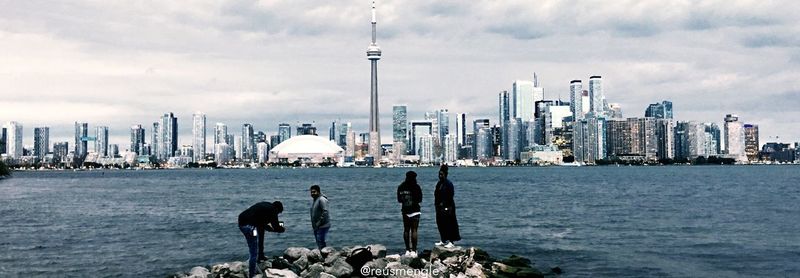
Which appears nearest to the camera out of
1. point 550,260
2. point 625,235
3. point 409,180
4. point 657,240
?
point 409,180

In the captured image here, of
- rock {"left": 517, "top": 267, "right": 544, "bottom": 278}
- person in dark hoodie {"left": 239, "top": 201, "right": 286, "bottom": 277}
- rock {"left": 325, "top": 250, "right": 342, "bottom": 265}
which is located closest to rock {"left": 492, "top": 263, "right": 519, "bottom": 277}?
rock {"left": 517, "top": 267, "right": 544, "bottom": 278}

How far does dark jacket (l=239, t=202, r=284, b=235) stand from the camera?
54.3 ft

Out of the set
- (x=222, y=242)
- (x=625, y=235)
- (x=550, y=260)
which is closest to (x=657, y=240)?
(x=625, y=235)

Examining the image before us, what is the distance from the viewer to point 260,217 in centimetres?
1662

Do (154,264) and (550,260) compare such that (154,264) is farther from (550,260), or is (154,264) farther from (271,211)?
(550,260)

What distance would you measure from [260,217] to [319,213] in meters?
2.89

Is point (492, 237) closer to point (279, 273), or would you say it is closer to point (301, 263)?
point (301, 263)

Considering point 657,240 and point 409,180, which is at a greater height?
point 409,180

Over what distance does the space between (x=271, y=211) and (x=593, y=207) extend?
37829mm

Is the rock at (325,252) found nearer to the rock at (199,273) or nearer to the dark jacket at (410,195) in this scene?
the dark jacket at (410,195)

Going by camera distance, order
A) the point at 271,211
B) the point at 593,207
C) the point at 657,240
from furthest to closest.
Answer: the point at 593,207
the point at 657,240
the point at 271,211

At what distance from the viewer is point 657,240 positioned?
29406mm

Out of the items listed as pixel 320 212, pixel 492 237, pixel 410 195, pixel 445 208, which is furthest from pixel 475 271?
pixel 492 237

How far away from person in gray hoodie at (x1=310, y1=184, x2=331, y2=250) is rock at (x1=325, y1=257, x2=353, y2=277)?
1825mm
